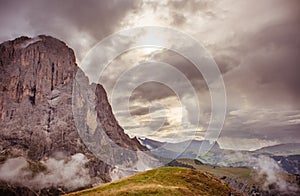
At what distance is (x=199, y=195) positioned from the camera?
4791 centimetres

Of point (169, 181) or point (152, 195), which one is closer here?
point (152, 195)

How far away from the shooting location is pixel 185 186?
5159 cm

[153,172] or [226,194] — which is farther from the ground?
[153,172]

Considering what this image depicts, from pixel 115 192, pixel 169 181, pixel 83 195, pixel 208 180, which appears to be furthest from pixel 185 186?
pixel 83 195

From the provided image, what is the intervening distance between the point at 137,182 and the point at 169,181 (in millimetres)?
6182

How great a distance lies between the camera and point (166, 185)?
50.3 m

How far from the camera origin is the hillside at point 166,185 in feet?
149

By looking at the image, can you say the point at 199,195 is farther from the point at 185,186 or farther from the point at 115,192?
the point at 115,192

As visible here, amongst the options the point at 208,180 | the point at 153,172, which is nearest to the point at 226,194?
the point at 208,180

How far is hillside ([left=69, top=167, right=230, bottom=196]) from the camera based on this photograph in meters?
45.4

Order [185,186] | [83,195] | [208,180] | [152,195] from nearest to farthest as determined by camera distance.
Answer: [152,195] → [83,195] → [185,186] → [208,180]

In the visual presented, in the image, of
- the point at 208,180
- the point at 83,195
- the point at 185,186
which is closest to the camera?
the point at 83,195

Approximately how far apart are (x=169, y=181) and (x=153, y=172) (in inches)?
286

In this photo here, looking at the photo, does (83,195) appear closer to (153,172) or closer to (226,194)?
(153,172)
